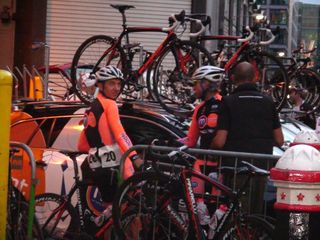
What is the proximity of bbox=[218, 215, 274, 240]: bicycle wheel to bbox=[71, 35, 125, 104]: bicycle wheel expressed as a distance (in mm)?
3998

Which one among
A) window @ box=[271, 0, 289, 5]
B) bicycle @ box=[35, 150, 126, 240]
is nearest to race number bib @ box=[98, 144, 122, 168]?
bicycle @ box=[35, 150, 126, 240]

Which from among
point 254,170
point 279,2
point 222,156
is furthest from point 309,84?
point 279,2

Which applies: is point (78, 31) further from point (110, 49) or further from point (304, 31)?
point (304, 31)

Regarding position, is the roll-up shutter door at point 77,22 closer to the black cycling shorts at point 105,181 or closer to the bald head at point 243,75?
the black cycling shorts at point 105,181

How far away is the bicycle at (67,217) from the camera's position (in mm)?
6637

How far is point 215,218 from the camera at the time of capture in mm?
5941

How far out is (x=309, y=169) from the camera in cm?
430

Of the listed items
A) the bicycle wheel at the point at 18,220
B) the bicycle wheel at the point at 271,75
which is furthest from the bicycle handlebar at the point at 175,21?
the bicycle wheel at the point at 18,220

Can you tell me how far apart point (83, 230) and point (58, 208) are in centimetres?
33

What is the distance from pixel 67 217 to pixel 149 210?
0.89 metres

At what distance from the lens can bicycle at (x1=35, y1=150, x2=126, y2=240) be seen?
6637 mm

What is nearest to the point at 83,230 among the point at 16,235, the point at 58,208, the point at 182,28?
the point at 58,208

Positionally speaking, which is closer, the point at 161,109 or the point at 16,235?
the point at 16,235

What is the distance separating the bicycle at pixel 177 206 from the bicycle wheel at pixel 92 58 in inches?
131
